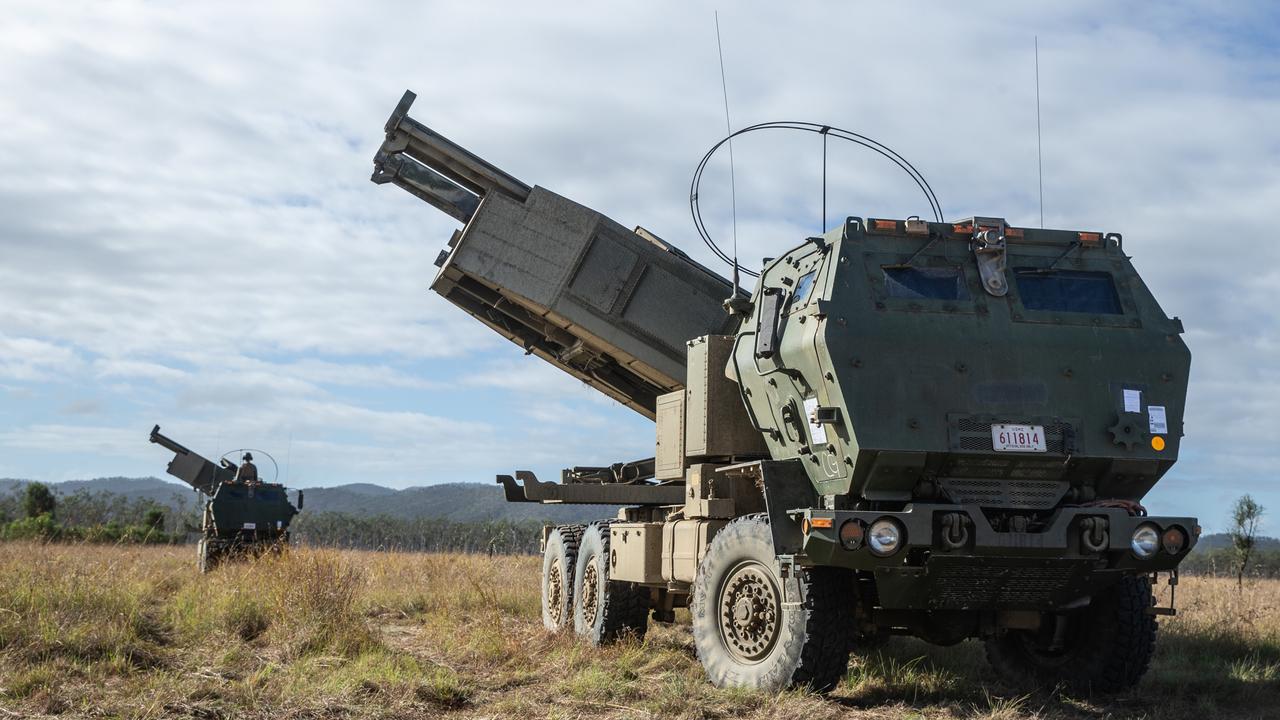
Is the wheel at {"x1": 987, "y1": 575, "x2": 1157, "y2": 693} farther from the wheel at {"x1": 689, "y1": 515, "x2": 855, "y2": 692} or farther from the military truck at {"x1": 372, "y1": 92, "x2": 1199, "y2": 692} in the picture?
the wheel at {"x1": 689, "y1": 515, "x2": 855, "y2": 692}

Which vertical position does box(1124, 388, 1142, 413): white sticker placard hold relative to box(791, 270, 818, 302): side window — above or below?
below

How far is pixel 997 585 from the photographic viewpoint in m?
7.46

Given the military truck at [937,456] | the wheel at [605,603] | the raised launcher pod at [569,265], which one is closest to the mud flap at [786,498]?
the military truck at [937,456]

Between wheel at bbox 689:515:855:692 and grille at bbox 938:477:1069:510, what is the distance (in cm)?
86

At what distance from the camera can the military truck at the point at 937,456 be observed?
7324 millimetres

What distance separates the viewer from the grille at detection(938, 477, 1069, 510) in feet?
24.6

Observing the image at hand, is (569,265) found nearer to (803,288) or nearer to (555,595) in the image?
(803,288)

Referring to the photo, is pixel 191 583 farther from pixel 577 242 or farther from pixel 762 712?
pixel 762 712

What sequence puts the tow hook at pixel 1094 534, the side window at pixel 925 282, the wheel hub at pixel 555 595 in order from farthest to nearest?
the wheel hub at pixel 555 595, the side window at pixel 925 282, the tow hook at pixel 1094 534

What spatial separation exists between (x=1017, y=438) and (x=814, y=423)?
1212mm

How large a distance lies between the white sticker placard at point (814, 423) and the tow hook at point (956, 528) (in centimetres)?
90

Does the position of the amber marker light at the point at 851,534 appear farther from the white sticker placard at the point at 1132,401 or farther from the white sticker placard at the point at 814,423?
the white sticker placard at the point at 1132,401

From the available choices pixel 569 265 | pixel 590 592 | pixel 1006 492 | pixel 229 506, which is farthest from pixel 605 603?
pixel 229 506

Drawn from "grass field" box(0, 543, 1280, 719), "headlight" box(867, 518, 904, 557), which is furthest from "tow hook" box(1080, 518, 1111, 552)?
"headlight" box(867, 518, 904, 557)
